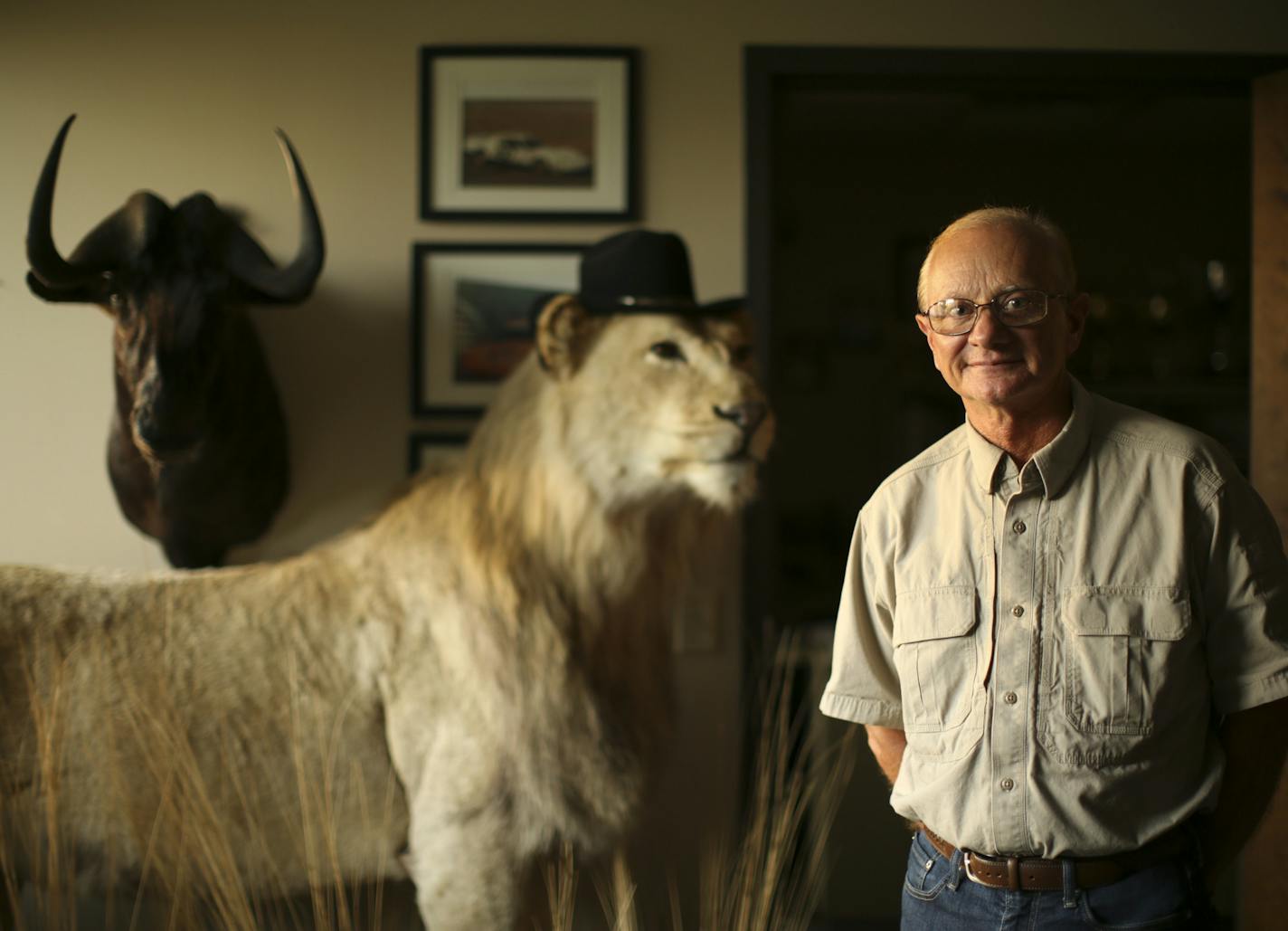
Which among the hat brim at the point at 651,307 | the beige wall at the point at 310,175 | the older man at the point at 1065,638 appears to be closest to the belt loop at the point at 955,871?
the older man at the point at 1065,638

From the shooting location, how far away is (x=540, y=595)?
2182 millimetres

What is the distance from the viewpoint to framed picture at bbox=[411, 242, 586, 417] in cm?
265

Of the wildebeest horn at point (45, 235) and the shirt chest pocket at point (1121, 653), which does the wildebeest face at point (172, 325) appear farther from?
the shirt chest pocket at point (1121, 653)

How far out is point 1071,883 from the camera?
1.28m

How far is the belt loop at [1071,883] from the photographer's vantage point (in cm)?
128

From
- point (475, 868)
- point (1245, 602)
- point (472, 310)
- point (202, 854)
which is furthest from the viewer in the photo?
point (472, 310)

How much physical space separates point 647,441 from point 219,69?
4.62 feet

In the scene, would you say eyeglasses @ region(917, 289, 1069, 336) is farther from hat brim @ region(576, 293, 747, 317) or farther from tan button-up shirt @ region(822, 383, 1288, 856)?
hat brim @ region(576, 293, 747, 317)

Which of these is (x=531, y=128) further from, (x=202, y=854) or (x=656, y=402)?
(x=202, y=854)

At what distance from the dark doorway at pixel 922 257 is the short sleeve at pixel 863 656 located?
114 inches

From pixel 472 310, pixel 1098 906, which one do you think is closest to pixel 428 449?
pixel 472 310

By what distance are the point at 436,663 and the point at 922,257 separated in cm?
329

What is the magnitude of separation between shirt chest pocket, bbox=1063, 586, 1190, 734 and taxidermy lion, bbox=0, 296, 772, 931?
0.89 m

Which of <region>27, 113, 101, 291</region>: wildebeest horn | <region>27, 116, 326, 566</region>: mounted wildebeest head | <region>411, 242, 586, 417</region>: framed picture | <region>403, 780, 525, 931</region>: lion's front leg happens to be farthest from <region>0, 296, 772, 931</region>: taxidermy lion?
<region>27, 113, 101, 291</region>: wildebeest horn
